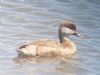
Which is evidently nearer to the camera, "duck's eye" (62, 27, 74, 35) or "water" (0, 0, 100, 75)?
"water" (0, 0, 100, 75)

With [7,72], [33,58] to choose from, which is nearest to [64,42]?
[33,58]

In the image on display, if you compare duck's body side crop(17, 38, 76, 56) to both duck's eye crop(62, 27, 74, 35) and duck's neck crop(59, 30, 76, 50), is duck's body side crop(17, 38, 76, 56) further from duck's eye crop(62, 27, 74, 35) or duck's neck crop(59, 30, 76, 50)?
duck's eye crop(62, 27, 74, 35)

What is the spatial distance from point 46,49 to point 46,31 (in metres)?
1.49

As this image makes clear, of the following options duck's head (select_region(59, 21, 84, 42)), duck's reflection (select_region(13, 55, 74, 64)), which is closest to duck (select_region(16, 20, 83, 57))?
duck's head (select_region(59, 21, 84, 42))

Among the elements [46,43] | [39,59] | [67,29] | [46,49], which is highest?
[67,29]

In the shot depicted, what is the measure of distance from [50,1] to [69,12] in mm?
1373

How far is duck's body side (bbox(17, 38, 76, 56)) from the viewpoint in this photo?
10.4 meters

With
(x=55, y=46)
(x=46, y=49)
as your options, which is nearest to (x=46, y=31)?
(x=55, y=46)

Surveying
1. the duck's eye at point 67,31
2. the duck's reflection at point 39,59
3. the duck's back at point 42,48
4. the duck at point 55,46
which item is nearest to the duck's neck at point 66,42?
the duck at point 55,46

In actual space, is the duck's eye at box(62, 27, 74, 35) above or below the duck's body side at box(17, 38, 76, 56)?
above

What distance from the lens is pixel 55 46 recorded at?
35.7ft

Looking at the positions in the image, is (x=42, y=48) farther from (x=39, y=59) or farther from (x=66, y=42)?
(x=66, y=42)

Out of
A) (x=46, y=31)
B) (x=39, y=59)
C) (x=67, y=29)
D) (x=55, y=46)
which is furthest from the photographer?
(x=46, y=31)

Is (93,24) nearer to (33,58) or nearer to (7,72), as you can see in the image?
(33,58)
